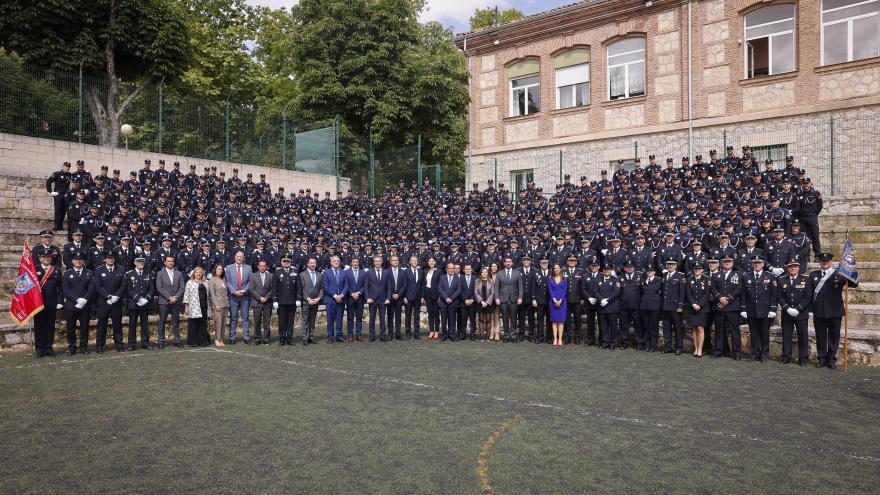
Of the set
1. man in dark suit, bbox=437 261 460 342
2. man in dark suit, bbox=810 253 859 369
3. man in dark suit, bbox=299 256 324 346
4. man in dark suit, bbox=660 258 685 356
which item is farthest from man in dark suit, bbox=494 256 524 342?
man in dark suit, bbox=810 253 859 369

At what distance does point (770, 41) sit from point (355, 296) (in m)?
16.9

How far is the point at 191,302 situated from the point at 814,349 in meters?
12.1

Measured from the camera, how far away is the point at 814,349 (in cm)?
1128

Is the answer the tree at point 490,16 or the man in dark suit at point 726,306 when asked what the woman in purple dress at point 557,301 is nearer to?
the man in dark suit at point 726,306

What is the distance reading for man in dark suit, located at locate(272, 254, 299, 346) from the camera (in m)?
13.4

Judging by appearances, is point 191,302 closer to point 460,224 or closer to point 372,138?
point 460,224

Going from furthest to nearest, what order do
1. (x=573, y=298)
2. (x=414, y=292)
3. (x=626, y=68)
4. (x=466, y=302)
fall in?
(x=626, y=68) < (x=414, y=292) < (x=466, y=302) < (x=573, y=298)

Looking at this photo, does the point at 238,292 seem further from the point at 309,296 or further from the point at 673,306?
the point at 673,306

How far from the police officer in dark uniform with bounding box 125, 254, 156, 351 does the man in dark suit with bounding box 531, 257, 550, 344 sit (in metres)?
8.18

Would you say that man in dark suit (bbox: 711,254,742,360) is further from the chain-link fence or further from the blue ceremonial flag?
the chain-link fence

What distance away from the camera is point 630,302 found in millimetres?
12766

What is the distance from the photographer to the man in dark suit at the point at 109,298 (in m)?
12.1

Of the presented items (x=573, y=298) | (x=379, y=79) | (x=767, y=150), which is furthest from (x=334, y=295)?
(x=379, y=79)

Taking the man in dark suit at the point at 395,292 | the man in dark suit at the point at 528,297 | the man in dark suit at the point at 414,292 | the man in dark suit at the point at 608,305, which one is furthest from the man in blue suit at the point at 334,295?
the man in dark suit at the point at 608,305
